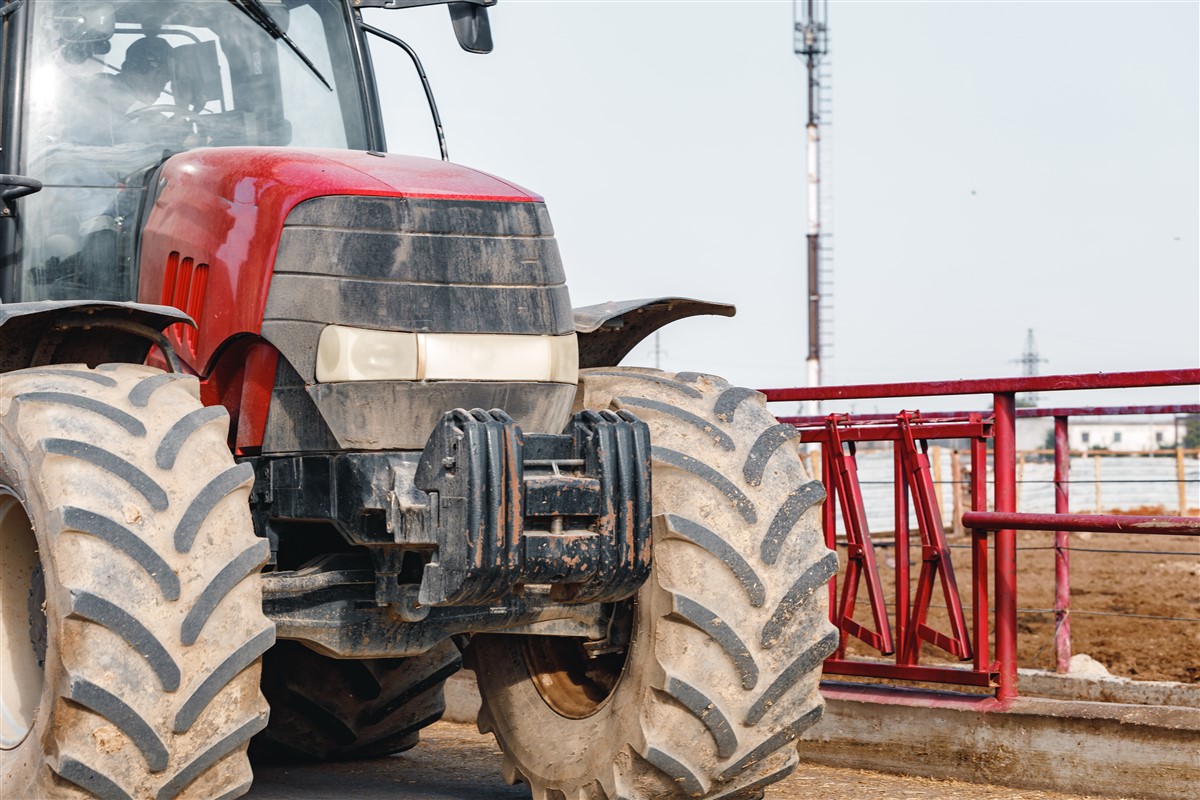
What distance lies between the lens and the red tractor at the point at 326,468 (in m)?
4.43

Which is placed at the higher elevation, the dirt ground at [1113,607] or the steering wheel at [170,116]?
the steering wheel at [170,116]

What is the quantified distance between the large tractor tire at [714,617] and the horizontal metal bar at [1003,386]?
1270 millimetres

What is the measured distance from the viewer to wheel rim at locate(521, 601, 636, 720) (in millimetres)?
5715

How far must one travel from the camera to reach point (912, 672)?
7238 mm

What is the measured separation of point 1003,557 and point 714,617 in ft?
7.69

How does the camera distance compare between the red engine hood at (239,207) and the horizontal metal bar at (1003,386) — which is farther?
the horizontal metal bar at (1003,386)

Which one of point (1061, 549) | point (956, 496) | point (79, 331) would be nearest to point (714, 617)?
point (79, 331)

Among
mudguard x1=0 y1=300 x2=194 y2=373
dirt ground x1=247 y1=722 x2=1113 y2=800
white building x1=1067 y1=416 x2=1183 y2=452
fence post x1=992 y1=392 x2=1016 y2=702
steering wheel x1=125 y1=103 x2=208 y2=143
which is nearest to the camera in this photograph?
mudguard x1=0 y1=300 x2=194 y2=373

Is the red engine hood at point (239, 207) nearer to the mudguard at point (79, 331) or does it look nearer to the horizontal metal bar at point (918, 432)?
the mudguard at point (79, 331)

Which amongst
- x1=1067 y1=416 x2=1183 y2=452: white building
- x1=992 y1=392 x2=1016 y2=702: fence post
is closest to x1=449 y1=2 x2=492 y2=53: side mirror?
x1=992 y1=392 x2=1016 y2=702: fence post

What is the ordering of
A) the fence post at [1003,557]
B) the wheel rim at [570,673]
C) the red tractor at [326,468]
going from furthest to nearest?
the fence post at [1003,557]
the wheel rim at [570,673]
the red tractor at [326,468]

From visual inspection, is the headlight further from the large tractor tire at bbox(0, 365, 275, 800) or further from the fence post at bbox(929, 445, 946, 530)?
the fence post at bbox(929, 445, 946, 530)

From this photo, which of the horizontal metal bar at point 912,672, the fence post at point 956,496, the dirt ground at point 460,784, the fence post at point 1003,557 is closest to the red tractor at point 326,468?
the dirt ground at point 460,784

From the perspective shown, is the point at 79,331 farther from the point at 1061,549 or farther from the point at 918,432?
the point at 1061,549
